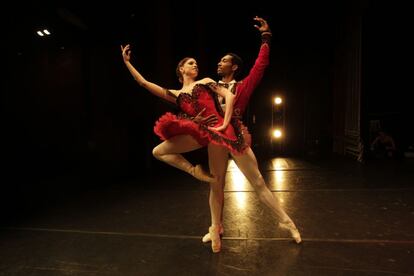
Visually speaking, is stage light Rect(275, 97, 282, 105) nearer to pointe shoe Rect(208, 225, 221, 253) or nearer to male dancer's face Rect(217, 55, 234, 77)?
male dancer's face Rect(217, 55, 234, 77)

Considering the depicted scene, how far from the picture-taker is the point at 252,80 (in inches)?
84.4

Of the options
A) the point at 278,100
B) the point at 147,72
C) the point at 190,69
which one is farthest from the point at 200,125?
the point at 278,100

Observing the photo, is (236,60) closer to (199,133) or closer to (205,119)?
(205,119)

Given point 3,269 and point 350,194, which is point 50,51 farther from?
point 350,194

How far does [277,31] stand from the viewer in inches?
345

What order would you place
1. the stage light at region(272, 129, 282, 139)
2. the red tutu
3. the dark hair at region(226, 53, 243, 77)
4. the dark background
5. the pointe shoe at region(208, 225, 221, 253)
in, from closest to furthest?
the red tutu
the pointe shoe at region(208, 225, 221, 253)
the dark hair at region(226, 53, 243, 77)
the dark background
the stage light at region(272, 129, 282, 139)

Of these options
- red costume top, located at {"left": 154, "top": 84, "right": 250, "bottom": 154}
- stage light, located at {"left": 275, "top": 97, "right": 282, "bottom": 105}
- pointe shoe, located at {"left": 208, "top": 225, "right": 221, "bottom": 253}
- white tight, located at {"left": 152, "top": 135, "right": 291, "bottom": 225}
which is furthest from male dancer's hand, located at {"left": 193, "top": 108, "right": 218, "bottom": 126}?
stage light, located at {"left": 275, "top": 97, "right": 282, "bottom": 105}

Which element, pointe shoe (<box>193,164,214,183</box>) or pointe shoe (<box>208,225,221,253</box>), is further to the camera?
pointe shoe (<box>208,225,221,253</box>)

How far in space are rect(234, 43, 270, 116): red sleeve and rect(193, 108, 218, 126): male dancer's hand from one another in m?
0.24

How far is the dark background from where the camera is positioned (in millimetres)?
5336

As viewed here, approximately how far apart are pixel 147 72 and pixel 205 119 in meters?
4.44

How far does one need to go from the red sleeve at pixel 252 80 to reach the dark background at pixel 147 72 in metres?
3.75

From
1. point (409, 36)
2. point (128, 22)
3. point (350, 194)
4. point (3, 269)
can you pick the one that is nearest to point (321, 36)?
point (409, 36)

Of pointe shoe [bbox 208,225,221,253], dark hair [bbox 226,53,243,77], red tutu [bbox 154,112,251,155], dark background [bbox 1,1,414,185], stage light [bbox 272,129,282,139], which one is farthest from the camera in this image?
stage light [bbox 272,129,282,139]
